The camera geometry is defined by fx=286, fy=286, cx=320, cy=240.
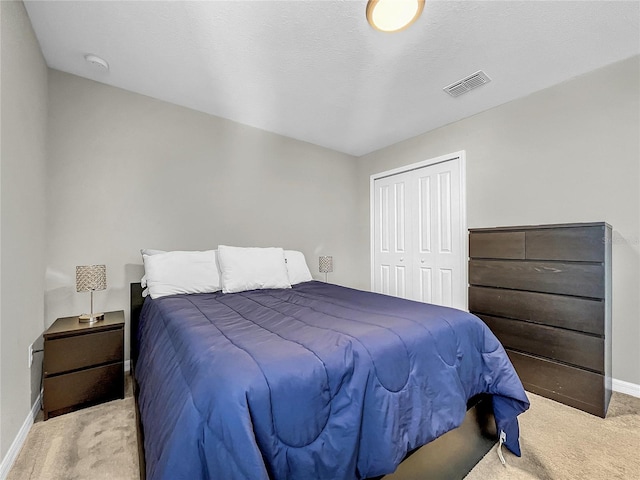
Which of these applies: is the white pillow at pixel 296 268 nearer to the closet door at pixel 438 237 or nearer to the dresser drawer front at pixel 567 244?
the closet door at pixel 438 237

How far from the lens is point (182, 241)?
273cm

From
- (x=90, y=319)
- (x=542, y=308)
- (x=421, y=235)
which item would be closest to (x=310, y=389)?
(x=90, y=319)

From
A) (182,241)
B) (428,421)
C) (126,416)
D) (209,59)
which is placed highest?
(209,59)

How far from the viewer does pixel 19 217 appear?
157cm

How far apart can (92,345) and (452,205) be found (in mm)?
3351

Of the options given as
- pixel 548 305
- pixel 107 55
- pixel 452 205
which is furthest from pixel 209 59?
pixel 548 305

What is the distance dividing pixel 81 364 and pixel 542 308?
10.3 feet

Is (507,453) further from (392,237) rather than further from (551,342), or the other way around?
(392,237)

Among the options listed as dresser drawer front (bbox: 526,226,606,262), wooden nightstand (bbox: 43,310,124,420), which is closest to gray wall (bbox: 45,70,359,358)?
wooden nightstand (bbox: 43,310,124,420)

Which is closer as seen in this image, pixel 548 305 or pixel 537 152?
pixel 548 305

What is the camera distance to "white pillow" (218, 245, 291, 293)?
2.36 m

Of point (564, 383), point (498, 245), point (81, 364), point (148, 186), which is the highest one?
point (148, 186)

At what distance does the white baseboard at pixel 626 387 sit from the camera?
2.02 meters

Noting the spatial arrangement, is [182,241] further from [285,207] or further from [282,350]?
[282,350]
